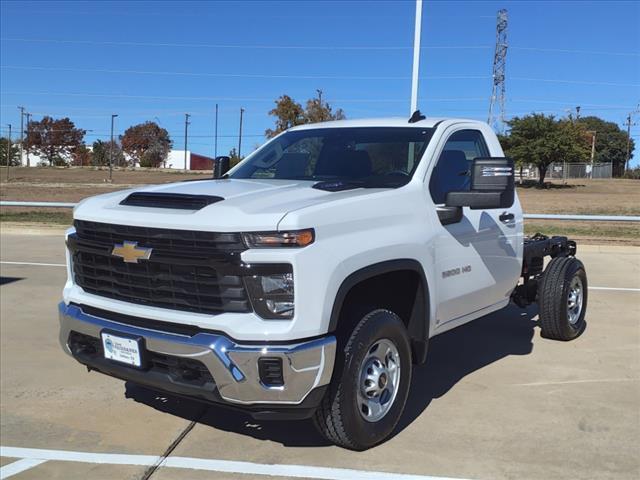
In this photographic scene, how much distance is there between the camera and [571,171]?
5922 centimetres

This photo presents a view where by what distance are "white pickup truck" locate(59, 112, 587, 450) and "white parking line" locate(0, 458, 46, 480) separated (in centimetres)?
66

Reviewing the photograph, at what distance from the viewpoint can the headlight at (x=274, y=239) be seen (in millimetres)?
3223

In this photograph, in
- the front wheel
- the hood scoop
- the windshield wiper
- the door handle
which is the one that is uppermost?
the windshield wiper

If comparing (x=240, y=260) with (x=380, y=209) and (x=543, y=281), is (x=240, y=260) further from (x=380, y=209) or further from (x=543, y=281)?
(x=543, y=281)

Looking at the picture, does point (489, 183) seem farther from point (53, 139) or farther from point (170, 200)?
point (53, 139)

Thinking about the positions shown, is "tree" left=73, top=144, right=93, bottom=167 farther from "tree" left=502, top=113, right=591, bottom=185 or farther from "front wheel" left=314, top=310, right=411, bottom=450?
"front wheel" left=314, top=310, right=411, bottom=450

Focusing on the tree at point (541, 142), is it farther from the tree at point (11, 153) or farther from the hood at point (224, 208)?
the tree at point (11, 153)

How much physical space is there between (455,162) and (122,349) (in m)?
2.76

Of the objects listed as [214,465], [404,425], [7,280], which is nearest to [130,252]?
[214,465]

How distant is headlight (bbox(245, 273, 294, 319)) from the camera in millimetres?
3232

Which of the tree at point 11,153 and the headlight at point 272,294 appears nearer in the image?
the headlight at point 272,294

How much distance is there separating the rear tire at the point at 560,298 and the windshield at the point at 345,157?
2.43 meters

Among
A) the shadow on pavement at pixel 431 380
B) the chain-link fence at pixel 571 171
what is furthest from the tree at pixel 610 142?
the shadow on pavement at pixel 431 380

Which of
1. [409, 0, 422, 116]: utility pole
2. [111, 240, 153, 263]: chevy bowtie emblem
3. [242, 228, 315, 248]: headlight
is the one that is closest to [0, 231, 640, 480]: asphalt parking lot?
[111, 240, 153, 263]: chevy bowtie emblem
